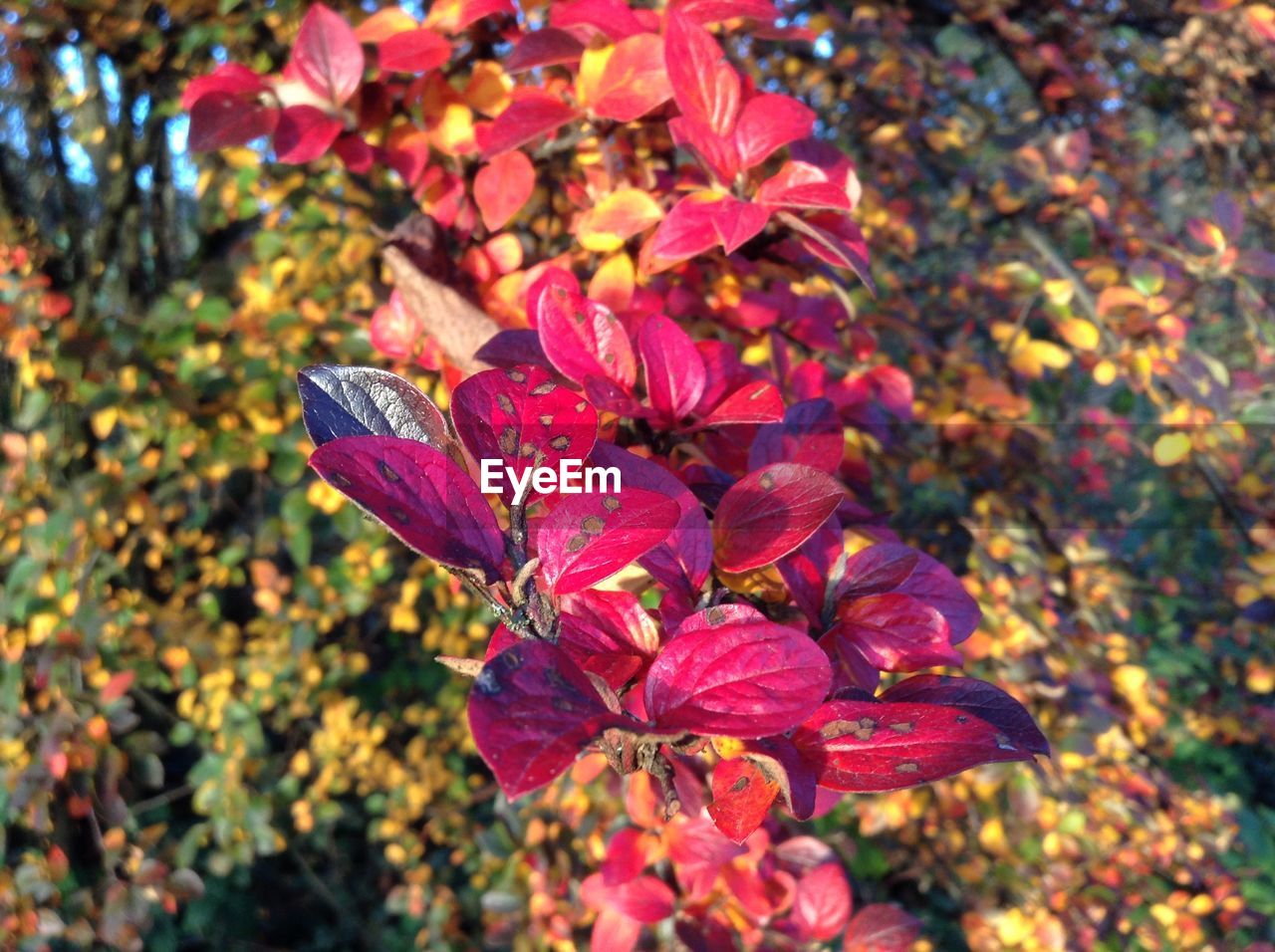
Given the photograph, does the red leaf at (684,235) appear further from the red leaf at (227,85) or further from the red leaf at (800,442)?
the red leaf at (227,85)

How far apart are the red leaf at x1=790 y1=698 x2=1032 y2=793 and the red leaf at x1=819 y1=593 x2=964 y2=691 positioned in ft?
0.23

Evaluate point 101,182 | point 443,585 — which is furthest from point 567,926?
point 101,182

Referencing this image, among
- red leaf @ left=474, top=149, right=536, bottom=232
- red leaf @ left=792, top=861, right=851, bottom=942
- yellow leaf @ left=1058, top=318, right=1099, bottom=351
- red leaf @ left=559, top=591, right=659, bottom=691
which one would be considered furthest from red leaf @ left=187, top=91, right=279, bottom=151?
yellow leaf @ left=1058, top=318, right=1099, bottom=351

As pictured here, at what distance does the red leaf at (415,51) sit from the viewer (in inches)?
24.6

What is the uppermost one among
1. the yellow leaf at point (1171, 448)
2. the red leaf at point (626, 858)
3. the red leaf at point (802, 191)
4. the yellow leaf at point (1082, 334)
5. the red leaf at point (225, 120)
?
the red leaf at point (225, 120)

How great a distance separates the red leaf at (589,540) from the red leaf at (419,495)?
2cm

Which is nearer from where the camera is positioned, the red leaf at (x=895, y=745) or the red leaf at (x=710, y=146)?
the red leaf at (x=895, y=745)

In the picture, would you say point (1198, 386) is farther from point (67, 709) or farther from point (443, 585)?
point (67, 709)

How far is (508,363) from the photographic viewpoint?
0.47 meters

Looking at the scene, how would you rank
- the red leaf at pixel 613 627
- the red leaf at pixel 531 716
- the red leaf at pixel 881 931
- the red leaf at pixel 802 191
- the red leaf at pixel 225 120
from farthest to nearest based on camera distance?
the red leaf at pixel 881 931 < the red leaf at pixel 225 120 < the red leaf at pixel 802 191 < the red leaf at pixel 613 627 < the red leaf at pixel 531 716

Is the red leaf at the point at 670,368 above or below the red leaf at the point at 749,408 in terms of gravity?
above

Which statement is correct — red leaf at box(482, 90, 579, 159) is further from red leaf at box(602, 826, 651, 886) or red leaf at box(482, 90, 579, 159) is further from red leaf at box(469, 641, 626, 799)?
red leaf at box(602, 826, 651, 886)

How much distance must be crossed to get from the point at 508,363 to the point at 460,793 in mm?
1652

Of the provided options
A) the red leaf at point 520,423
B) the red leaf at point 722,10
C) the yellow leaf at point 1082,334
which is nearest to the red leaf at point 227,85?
the red leaf at point 722,10
